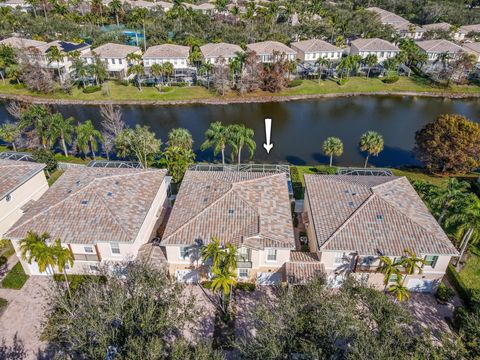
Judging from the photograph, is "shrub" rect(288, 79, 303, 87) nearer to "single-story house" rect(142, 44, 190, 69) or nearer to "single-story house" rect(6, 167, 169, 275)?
"single-story house" rect(142, 44, 190, 69)

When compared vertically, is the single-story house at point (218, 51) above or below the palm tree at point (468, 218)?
above

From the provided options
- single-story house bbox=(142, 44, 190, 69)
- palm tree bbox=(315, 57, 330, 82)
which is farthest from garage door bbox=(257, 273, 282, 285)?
single-story house bbox=(142, 44, 190, 69)

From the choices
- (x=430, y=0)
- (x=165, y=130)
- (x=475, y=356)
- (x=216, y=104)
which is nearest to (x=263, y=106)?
(x=216, y=104)

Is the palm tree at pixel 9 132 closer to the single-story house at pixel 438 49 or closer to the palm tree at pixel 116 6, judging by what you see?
the palm tree at pixel 116 6

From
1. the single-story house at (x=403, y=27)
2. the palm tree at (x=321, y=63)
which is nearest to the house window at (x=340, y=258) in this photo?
the palm tree at (x=321, y=63)

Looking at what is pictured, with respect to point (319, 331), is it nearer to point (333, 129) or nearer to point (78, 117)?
point (333, 129)

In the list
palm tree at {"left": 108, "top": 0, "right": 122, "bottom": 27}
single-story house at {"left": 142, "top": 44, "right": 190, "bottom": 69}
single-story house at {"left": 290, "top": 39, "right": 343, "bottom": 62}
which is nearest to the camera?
single-story house at {"left": 142, "top": 44, "right": 190, "bottom": 69}
